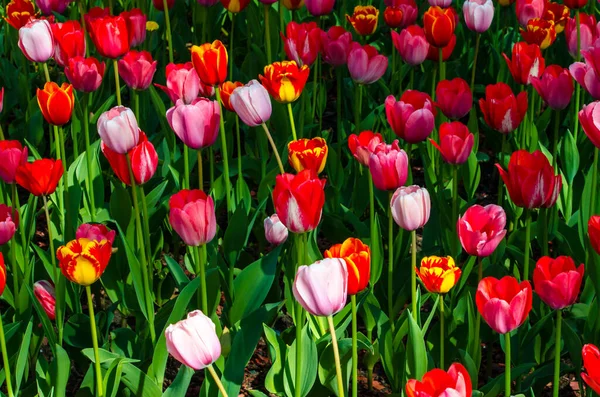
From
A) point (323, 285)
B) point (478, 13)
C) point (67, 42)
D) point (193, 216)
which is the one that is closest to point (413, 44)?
point (478, 13)

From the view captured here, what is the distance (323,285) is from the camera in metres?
1.44

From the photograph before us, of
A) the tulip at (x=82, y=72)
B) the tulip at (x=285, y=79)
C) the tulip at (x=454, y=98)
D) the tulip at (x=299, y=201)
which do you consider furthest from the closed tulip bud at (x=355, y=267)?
the tulip at (x=82, y=72)

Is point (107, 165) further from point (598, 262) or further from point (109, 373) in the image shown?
point (598, 262)

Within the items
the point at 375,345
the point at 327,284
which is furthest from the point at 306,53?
the point at 327,284

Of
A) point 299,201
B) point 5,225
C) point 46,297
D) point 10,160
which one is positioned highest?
point 299,201

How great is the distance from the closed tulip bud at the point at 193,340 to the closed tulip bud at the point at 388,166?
25.0 inches

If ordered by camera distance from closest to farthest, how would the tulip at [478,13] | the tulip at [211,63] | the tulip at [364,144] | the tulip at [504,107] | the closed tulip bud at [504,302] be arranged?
1. the closed tulip bud at [504,302]
2. the tulip at [364,144]
3. the tulip at [211,63]
4. the tulip at [504,107]
5. the tulip at [478,13]

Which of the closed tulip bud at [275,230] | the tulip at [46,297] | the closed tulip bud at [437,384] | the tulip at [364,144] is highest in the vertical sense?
the tulip at [364,144]

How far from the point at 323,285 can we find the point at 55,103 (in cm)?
111

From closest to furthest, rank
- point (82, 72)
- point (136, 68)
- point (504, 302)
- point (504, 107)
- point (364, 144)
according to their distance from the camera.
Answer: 1. point (504, 302)
2. point (364, 144)
3. point (504, 107)
4. point (82, 72)
5. point (136, 68)

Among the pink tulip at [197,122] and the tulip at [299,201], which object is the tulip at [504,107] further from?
the tulip at [299,201]

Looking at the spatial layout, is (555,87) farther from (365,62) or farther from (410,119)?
(365,62)

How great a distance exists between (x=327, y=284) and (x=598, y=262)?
88 cm

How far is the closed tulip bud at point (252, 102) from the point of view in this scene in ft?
7.16
